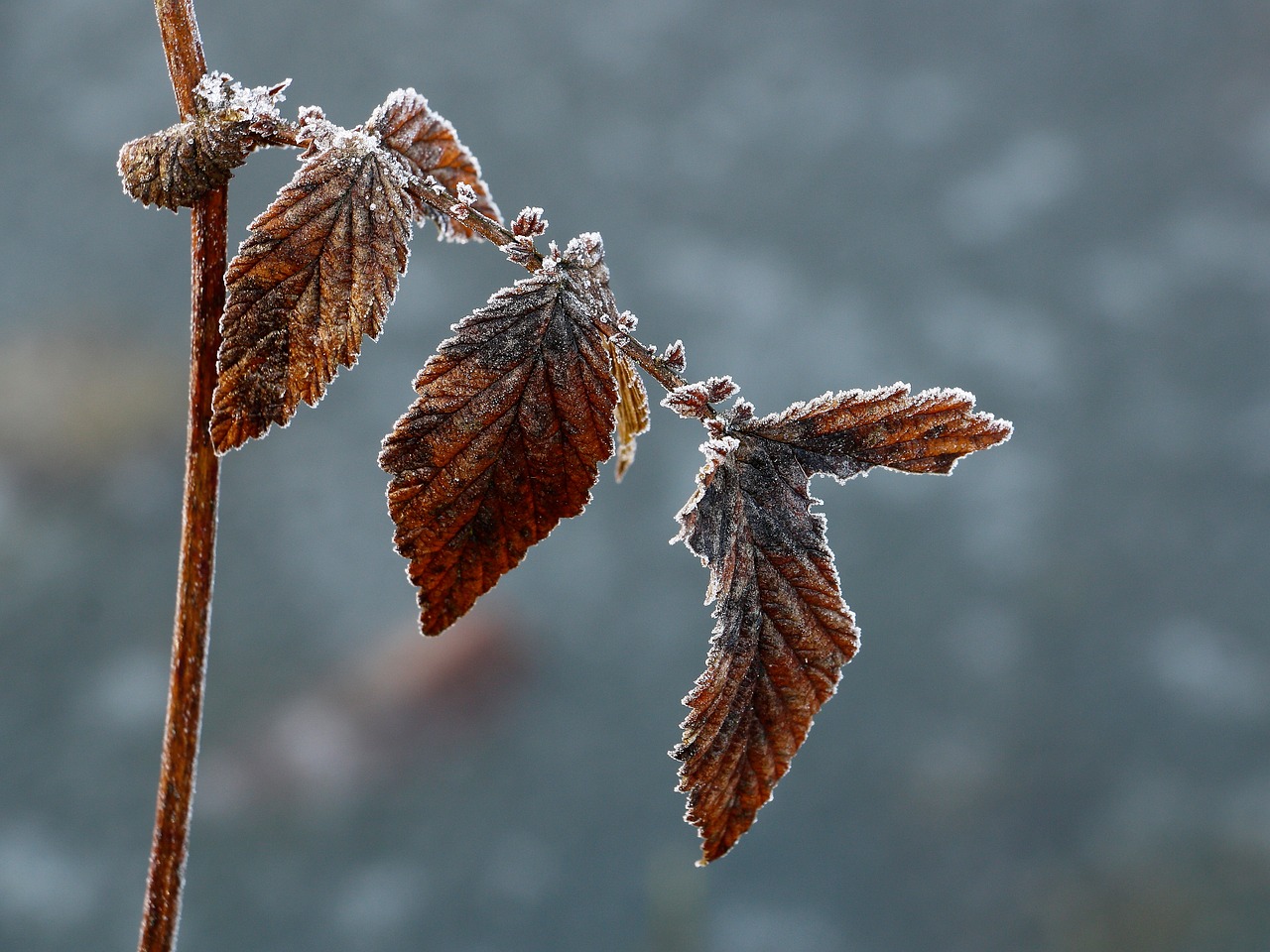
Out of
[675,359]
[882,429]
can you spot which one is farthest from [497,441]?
[882,429]

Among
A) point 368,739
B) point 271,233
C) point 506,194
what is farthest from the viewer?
point 506,194

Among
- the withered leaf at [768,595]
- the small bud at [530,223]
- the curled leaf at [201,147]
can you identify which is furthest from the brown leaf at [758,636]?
the curled leaf at [201,147]

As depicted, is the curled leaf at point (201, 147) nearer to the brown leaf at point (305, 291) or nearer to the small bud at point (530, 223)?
the brown leaf at point (305, 291)

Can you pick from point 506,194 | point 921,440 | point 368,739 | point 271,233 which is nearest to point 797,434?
point 921,440

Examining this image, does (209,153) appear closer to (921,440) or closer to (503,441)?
(503,441)

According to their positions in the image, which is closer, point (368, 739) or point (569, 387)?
point (569, 387)

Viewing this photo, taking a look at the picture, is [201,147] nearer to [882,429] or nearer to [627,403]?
[627,403]
